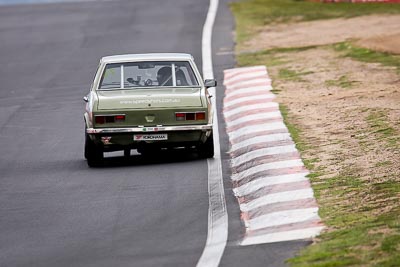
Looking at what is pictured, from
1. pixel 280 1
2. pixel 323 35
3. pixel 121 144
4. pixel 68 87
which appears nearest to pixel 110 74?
pixel 121 144

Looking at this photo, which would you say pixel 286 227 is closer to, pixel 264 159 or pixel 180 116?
pixel 264 159

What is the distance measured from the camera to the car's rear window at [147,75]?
18.1 metres

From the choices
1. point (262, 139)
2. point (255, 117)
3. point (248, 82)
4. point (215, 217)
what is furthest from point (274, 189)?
point (248, 82)

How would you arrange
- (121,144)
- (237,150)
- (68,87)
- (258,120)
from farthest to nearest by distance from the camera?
(68,87) → (258,120) → (237,150) → (121,144)

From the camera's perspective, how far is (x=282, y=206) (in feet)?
43.8

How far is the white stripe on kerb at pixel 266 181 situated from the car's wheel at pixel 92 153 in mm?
2811

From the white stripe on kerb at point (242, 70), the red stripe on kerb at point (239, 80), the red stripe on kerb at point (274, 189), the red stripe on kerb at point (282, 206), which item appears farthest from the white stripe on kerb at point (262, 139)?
the white stripe on kerb at point (242, 70)

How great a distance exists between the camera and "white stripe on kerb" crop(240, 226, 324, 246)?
11555 millimetres

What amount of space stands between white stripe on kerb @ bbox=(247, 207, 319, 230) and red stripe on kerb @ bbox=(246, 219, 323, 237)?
0.41 ft

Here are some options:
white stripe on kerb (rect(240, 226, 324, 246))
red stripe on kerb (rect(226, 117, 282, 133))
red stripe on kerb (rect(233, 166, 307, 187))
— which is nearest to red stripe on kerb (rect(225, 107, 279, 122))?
red stripe on kerb (rect(226, 117, 282, 133))

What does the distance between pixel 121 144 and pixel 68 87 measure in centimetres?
1134

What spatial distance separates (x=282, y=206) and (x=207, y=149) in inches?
166

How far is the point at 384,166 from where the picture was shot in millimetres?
15000

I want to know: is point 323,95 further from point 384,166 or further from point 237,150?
point 384,166
